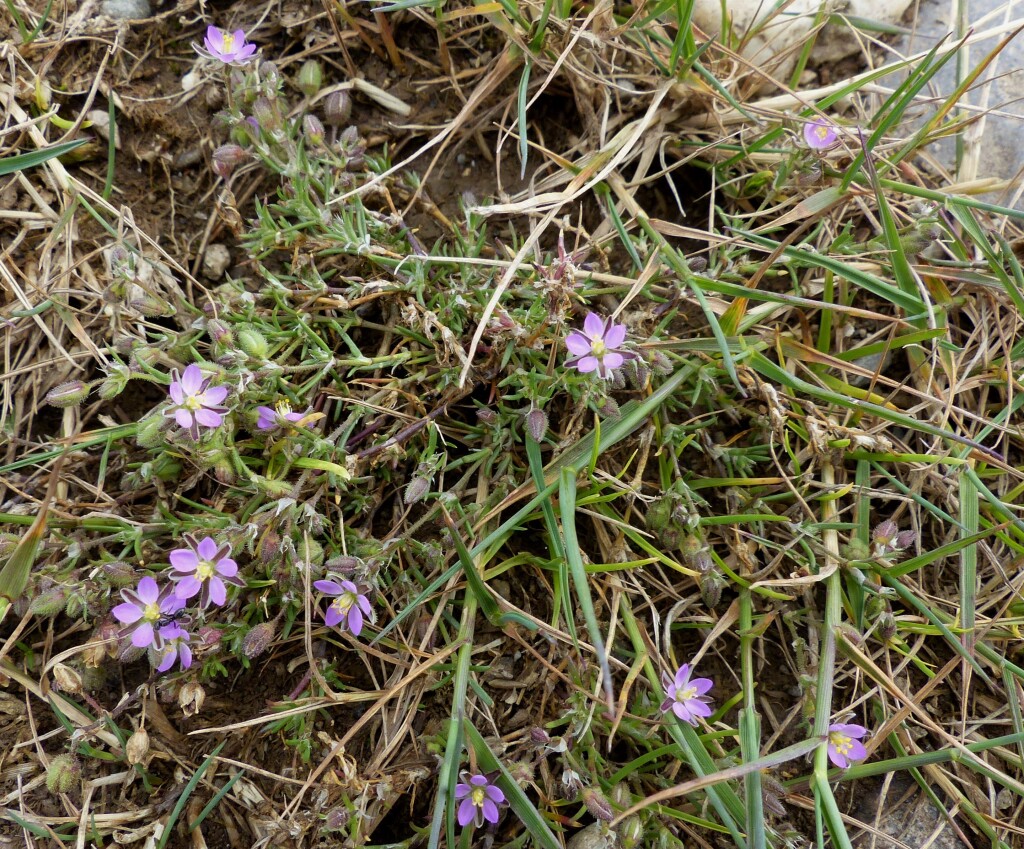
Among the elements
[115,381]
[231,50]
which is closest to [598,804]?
[115,381]

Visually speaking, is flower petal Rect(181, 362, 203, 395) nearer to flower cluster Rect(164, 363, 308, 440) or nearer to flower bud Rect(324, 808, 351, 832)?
flower cluster Rect(164, 363, 308, 440)

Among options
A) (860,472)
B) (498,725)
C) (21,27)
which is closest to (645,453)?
(860,472)

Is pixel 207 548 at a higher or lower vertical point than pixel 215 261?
lower

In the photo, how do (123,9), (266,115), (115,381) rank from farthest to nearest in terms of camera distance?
(123,9) < (266,115) < (115,381)

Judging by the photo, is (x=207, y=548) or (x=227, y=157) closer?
(x=207, y=548)

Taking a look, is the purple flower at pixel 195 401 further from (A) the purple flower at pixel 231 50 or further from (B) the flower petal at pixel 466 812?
(B) the flower petal at pixel 466 812

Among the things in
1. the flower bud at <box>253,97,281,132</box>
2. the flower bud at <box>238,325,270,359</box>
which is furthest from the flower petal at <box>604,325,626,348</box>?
the flower bud at <box>253,97,281,132</box>

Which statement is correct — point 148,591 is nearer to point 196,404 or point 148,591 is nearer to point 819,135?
point 196,404

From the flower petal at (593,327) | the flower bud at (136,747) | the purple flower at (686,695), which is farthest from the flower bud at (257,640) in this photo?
the flower petal at (593,327)
